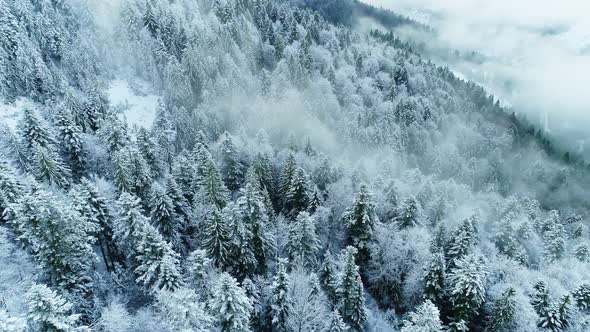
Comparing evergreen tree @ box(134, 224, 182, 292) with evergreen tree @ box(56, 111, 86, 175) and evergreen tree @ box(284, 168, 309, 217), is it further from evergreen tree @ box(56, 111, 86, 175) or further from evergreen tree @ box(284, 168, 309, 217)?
evergreen tree @ box(56, 111, 86, 175)

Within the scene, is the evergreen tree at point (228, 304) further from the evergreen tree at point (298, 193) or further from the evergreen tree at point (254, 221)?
the evergreen tree at point (298, 193)

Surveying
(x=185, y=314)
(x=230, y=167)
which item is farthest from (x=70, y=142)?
(x=185, y=314)

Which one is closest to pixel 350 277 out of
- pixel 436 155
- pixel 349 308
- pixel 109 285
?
pixel 349 308

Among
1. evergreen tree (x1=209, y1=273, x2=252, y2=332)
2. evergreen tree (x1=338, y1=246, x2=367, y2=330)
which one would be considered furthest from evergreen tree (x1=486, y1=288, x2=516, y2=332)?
evergreen tree (x1=209, y1=273, x2=252, y2=332)

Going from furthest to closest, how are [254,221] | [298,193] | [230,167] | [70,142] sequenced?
1. [230,167]
2. [298,193]
3. [70,142]
4. [254,221]

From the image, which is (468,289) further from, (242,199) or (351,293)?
(242,199)

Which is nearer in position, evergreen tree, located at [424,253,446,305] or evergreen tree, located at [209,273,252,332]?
evergreen tree, located at [209,273,252,332]
